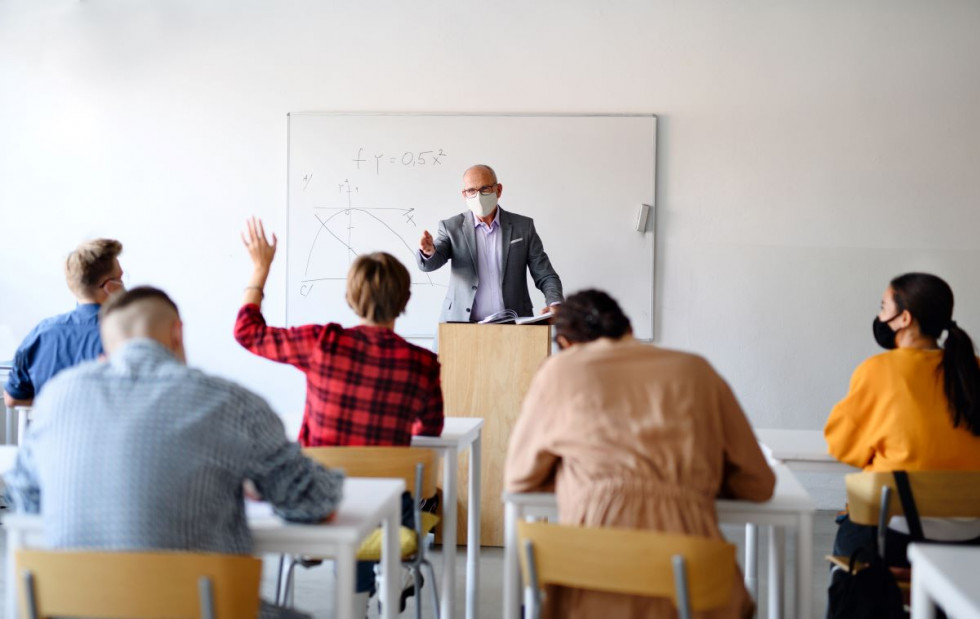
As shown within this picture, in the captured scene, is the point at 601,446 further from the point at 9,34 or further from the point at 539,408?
the point at 9,34

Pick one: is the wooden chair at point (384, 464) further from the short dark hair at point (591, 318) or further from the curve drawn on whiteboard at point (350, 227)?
the curve drawn on whiteboard at point (350, 227)

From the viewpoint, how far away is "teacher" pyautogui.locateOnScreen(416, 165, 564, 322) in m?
4.52

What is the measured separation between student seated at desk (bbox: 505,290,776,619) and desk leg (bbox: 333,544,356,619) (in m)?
0.43

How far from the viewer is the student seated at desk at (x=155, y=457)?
5.19 ft

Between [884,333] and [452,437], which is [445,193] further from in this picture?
[884,333]

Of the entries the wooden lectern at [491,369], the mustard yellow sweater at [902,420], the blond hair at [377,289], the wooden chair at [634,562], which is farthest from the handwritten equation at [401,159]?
the wooden chair at [634,562]

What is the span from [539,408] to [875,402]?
1016mm

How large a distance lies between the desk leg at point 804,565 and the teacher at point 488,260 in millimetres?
2549

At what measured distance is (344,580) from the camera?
68.2 inches

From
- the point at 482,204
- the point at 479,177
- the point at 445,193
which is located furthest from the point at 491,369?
the point at 445,193

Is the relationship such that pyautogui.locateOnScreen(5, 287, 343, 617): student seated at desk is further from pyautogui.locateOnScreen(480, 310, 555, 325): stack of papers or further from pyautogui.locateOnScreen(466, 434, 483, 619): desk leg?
pyautogui.locateOnScreen(480, 310, 555, 325): stack of papers

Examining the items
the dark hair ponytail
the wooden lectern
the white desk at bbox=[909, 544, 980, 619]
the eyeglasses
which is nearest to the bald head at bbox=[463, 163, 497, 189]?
the eyeglasses

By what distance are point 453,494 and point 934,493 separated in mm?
1297

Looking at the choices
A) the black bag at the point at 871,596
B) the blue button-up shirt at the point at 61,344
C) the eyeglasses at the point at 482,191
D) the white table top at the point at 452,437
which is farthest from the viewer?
the eyeglasses at the point at 482,191
